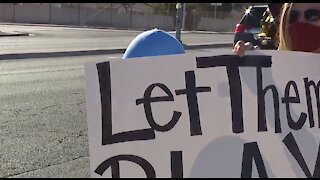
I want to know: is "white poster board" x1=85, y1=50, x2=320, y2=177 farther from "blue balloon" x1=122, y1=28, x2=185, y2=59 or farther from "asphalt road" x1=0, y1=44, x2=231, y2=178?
"asphalt road" x1=0, y1=44, x2=231, y2=178

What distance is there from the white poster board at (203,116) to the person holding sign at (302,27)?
10.0 inches

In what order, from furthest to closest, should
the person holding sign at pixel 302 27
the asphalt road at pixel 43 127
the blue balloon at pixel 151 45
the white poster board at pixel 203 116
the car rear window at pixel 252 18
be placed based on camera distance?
the car rear window at pixel 252 18
the asphalt road at pixel 43 127
the person holding sign at pixel 302 27
the blue balloon at pixel 151 45
the white poster board at pixel 203 116

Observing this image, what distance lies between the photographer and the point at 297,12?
307cm

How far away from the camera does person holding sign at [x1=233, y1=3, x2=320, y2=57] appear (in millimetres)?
3016

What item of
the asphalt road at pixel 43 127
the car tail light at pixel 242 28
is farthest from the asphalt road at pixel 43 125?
the car tail light at pixel 242 28

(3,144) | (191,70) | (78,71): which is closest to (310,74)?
(191,70)

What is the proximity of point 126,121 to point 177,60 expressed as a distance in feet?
1.14

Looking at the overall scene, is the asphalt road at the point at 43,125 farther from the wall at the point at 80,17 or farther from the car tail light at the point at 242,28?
the wall at the point at 80,17

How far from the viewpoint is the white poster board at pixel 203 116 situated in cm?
248

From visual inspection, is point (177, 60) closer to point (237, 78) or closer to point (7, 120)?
point (237, 78)

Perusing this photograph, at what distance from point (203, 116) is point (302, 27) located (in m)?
0.81

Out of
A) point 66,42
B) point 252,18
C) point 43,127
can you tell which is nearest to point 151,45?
point 43,127

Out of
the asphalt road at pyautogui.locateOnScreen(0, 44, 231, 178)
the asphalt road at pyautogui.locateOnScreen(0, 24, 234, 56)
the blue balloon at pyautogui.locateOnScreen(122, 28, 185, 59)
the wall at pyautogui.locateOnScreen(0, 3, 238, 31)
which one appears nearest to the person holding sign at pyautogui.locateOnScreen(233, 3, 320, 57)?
the blue balloon at pyautogui.locateOnScreen(122, 28, 185, 59)

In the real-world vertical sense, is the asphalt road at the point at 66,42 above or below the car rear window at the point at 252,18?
below
